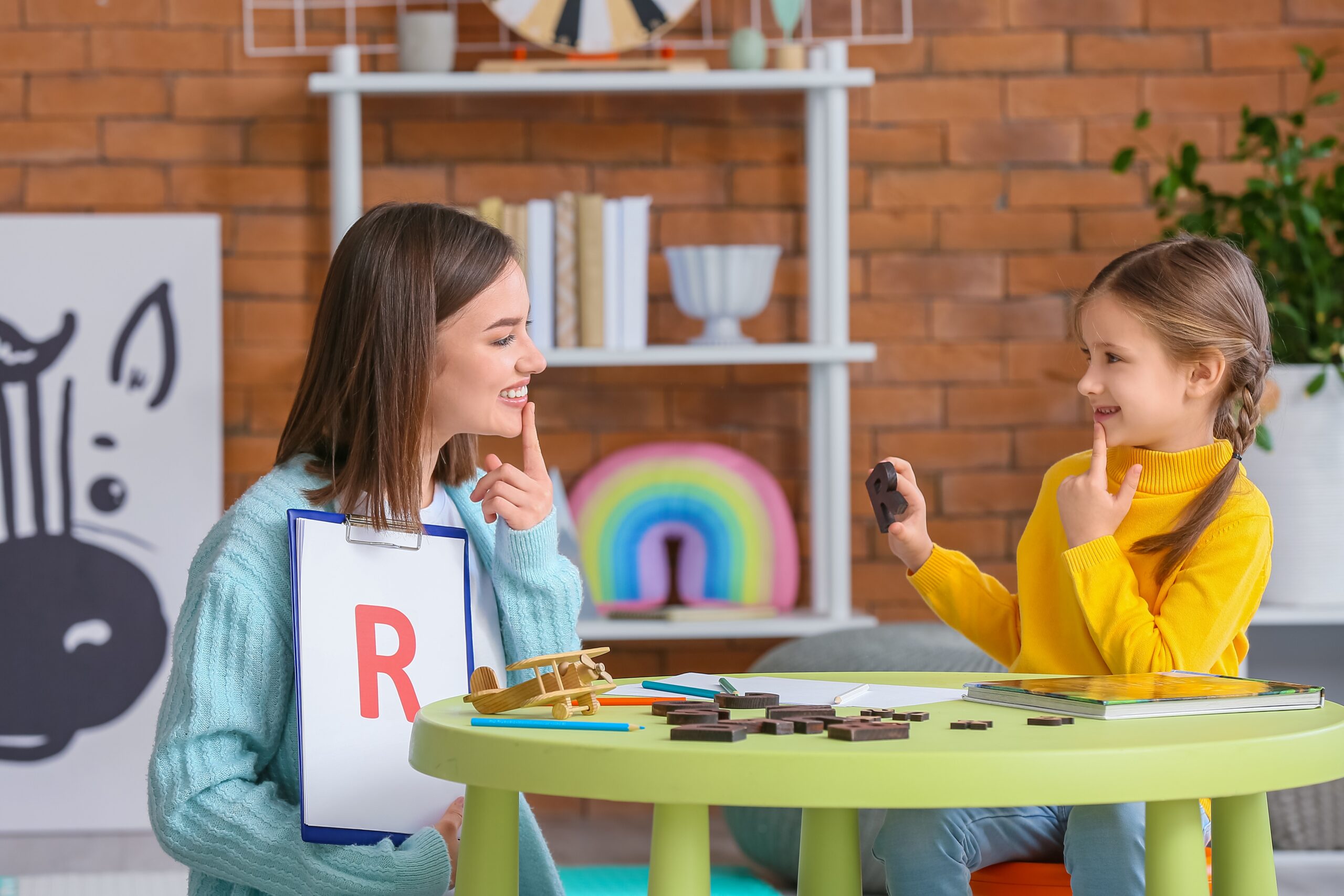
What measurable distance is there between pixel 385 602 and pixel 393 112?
1.65m

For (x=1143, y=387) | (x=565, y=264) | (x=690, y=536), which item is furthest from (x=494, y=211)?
(x=1143, y=387)

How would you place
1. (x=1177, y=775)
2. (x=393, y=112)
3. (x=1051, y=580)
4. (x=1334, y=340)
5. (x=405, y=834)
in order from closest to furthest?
(x=1177, y=775) < (x=405, y=834) < (x=1051, y=580) < (x=1334, y=340) < (x=393, y=112)

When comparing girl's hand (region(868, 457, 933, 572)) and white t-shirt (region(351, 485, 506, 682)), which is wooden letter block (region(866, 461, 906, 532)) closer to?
girl's hand (region(868, 457, 933, 572))

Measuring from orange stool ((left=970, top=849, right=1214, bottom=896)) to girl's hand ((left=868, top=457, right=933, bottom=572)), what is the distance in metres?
0.36

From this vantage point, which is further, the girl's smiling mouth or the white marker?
the girl's smiling mouth

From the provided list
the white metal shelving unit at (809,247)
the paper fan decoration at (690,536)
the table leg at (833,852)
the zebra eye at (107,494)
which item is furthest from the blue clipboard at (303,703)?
the zebra eye at (107,494)

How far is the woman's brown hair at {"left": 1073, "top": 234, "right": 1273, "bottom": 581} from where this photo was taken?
57.5 inches

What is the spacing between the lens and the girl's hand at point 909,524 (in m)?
1.51

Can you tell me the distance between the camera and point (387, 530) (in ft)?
4.15

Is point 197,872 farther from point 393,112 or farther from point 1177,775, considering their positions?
point 393,112

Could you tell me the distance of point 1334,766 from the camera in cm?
95

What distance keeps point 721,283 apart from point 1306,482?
1.03 m

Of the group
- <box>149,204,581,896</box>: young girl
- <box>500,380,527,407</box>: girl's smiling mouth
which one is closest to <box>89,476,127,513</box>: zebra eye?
<box>149,204,581,896</box>: young girl

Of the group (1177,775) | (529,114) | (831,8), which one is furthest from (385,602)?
(831,8)
